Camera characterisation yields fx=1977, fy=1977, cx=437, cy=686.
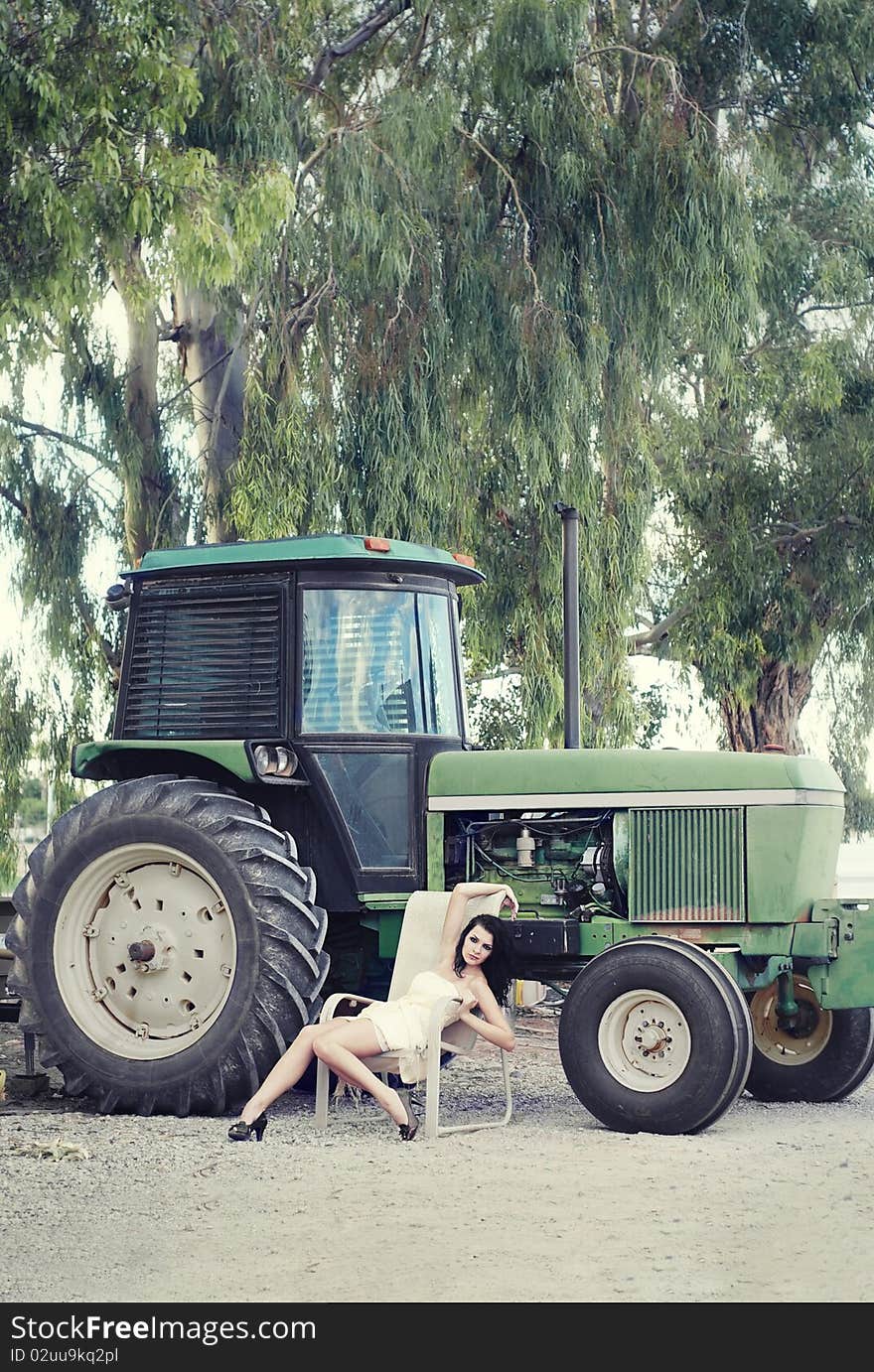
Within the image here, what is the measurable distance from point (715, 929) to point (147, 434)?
30.7 ft

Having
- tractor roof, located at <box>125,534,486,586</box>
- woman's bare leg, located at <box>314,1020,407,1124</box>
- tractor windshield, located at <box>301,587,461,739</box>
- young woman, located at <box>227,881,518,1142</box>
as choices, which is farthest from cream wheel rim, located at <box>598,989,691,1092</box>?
tractor roof, located at <box>125,534,486,586</box>

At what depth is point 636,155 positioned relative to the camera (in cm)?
1586

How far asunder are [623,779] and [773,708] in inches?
621

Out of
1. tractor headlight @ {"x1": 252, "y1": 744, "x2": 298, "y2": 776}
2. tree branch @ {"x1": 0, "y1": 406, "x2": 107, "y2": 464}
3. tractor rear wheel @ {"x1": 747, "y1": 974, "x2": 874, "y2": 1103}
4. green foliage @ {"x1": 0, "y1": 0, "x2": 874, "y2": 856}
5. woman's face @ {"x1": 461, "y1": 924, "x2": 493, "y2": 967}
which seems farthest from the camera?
tree branch @ {"x1": 0, "y1": 406, "x2": 107, "y2": 464}

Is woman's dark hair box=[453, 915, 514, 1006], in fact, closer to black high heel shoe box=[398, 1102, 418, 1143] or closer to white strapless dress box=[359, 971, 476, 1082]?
white strapless dress box=[359, 971, 476, 1082]

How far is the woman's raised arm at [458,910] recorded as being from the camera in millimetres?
8773

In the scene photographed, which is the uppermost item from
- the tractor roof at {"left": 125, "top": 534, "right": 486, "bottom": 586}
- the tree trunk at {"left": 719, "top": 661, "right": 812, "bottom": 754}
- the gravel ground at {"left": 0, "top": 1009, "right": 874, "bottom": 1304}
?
the tree trunk at {"left": 719, "top": 661, "right": 812, "bottom": 754}

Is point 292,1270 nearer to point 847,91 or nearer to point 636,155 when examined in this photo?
point 636,155

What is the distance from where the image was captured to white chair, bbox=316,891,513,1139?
826 centimetres

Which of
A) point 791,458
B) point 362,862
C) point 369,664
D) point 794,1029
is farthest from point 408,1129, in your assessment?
point 791,458

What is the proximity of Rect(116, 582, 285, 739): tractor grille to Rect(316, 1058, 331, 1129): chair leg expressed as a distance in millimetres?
1774

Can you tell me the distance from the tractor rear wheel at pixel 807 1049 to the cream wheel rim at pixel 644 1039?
4.50 ft

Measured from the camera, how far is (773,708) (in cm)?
2467

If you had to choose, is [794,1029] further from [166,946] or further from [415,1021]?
[166,946]
